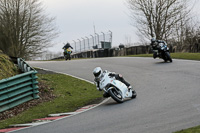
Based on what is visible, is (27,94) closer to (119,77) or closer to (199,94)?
(119,77)

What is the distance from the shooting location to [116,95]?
10.9 m

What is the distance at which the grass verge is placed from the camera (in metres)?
10.6

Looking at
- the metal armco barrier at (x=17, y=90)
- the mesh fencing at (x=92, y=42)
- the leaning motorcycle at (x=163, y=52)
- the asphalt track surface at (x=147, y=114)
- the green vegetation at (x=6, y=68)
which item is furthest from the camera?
the mesh fencing at (x=92, y=42)

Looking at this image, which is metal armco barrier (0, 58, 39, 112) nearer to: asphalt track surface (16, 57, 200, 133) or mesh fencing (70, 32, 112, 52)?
asphalt track surface (16, 57, 200, 133)

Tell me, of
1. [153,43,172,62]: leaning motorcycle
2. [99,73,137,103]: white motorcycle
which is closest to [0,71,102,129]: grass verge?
[99,73,137,103]: white motorcycle

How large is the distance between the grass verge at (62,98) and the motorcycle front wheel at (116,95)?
122 cm

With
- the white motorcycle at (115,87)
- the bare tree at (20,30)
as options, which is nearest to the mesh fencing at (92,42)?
the bare tree at (20,30)

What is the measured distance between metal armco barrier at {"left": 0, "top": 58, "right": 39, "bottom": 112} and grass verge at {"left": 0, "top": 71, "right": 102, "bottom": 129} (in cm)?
68

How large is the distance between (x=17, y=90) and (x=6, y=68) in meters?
3.08

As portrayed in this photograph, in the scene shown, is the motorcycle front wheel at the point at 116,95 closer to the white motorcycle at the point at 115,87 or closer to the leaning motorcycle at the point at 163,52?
the white motorcycle at the point at 115,87

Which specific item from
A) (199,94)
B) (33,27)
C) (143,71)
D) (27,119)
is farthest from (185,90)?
(33,27)

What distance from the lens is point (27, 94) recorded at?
513 inches

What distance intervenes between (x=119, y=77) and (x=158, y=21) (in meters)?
31.0

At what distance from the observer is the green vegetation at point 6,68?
48.7 feet
